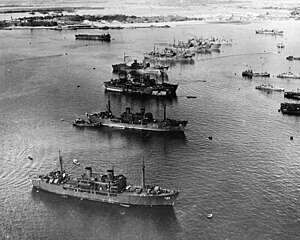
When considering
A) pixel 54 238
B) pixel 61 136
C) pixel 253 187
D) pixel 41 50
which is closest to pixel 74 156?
pixel 61 136

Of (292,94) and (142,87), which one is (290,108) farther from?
(142,87)

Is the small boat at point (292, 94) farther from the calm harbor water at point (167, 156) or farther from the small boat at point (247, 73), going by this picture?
the small boat at point (247, 73)

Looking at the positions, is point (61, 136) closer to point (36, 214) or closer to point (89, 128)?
point (89, 128)

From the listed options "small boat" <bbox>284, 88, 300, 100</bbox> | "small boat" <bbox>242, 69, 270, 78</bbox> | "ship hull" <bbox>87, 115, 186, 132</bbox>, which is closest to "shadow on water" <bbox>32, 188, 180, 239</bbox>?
"ship hull" <bbox>87, 115, 186, 132</bbox>

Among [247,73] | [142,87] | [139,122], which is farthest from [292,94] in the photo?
[139,122]

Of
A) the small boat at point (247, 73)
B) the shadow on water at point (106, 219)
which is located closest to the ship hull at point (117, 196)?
the shadow on water at point (106, 219)

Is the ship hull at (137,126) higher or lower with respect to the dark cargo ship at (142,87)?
lower
